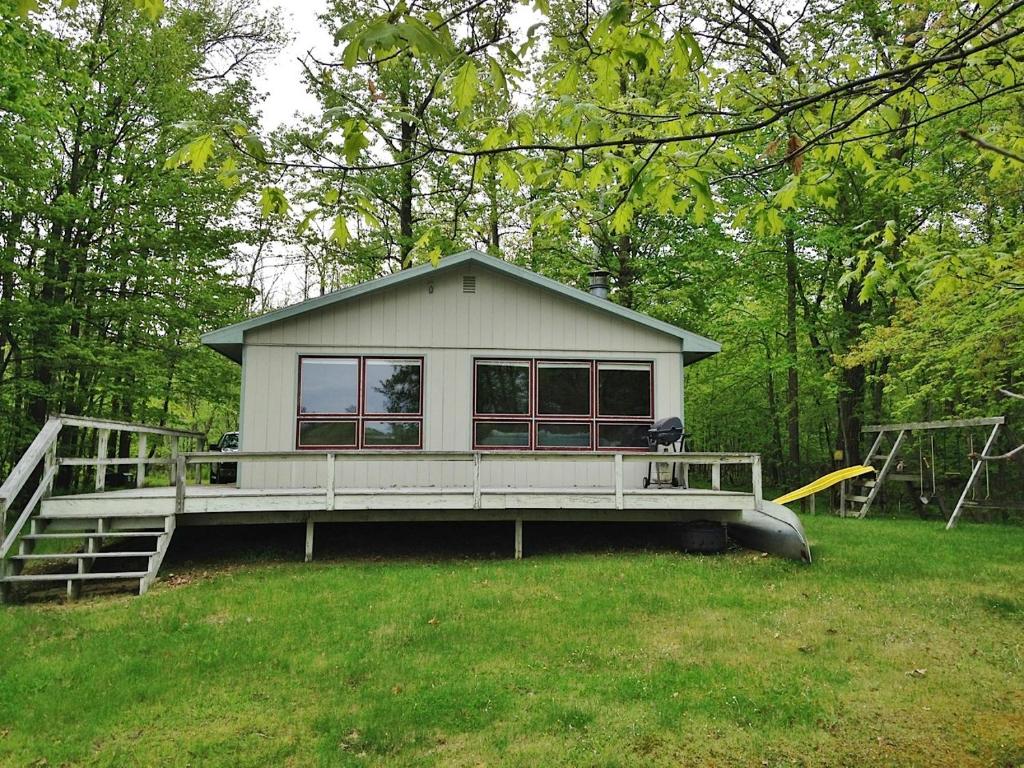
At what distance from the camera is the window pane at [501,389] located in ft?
33.4

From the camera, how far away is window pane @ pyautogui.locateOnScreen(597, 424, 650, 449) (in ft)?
33.8

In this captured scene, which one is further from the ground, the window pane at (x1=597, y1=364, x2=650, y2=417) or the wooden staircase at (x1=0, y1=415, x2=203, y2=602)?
the window pane at (x1=597, y1=364, x2=650, y2=417)

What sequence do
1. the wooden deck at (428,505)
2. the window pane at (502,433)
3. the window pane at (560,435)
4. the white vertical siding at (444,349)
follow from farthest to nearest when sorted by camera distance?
the window pane at (560,435) < the window pane at (502,433) < the white vertical siding at (444,349) < the wooden deck at (428,505)

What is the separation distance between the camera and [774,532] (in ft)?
28.6

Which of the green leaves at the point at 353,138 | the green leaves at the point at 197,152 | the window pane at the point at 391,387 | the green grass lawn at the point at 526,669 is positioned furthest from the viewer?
the window pane at the point at 391,387

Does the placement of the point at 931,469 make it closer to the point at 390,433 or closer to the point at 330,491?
the point at 390,433

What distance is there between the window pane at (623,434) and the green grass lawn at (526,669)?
2755 mm

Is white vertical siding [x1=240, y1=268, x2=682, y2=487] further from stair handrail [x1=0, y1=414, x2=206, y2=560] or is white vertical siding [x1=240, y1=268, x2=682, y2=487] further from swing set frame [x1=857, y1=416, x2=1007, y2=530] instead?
swing set frame [x1=857, y1=416, x2=1007, y2=530]

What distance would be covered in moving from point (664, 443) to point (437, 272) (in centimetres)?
414

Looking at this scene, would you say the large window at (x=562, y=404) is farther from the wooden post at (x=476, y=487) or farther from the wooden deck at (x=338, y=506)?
the wooden post at (x=476, y=487)

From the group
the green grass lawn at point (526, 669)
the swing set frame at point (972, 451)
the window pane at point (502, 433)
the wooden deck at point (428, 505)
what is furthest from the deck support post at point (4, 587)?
the swing set frame at point (972, 451)

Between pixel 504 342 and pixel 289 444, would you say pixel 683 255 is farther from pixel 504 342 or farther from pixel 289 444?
pixel 289 444

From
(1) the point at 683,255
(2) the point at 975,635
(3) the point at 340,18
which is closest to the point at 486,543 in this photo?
(2) the point at 975,635

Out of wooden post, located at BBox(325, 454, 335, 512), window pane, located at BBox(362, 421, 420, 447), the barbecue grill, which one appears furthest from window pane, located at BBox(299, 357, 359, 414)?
the barbecue grill
